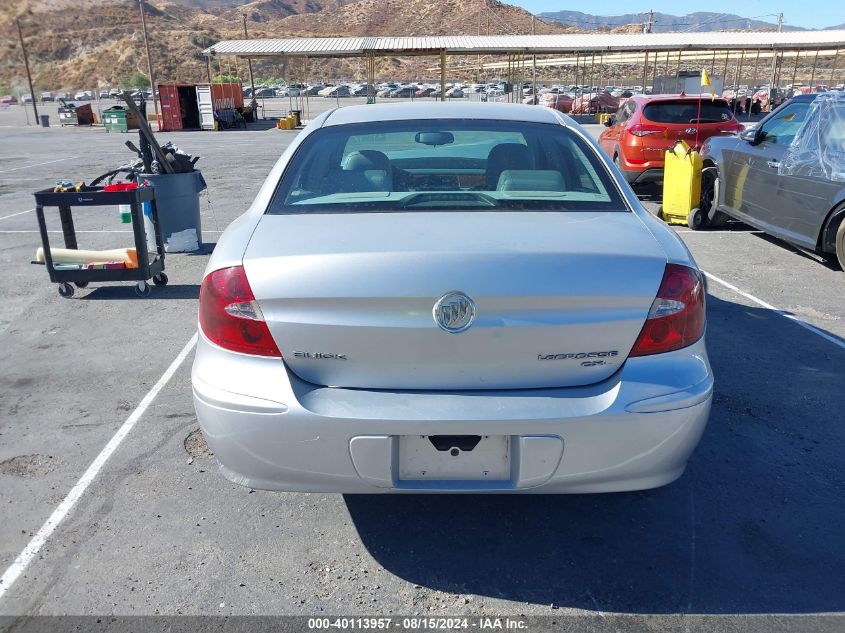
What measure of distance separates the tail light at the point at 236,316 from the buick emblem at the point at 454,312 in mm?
579

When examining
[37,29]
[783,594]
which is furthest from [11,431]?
[37,29]

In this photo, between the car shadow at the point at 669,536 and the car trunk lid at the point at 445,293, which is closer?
the car trunk lid at the point at 445,293

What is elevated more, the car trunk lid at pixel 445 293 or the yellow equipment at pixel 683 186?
the car trunk lid at pixel 445 293

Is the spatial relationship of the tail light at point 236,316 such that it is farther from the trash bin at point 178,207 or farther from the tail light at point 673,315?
the trash bin at point 178,207

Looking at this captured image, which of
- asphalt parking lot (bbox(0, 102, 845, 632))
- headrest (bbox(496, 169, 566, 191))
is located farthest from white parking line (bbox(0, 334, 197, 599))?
headrest (bbox(496, 169, 566, 191))

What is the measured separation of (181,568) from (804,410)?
3467 mm

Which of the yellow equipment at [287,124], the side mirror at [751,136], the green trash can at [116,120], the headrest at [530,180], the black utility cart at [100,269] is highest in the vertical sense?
the headrest at [530,180]

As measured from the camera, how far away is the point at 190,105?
33.0 metres

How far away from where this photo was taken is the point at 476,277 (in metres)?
2.39

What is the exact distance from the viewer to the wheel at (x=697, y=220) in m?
9.30

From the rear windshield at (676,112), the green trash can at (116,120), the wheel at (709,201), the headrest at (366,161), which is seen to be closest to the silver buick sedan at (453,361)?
the headrest at (366,161)

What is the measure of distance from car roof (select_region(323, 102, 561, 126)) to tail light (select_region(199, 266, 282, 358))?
143 centimetres

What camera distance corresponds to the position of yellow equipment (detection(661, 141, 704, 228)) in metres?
9.16

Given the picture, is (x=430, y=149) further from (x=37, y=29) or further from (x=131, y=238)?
(x=37, y=29)
